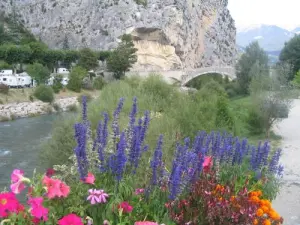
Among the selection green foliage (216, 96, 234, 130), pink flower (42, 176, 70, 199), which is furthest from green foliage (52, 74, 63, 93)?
pink flower (42, 176, 70, 199)

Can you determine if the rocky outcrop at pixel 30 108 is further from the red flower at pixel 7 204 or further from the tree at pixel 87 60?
the red flower at pixel 7 204

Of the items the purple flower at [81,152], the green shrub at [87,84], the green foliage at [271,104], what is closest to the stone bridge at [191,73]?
the green shrub at [87,84]

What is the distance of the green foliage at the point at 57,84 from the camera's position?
174 feet

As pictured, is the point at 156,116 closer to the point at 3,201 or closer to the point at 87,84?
the point at 3,201

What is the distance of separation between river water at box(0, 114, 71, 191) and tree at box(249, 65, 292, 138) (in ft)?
31.4

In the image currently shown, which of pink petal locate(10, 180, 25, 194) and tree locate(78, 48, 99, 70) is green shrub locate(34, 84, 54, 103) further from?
pink petal locate(10, 180, 25, 194)

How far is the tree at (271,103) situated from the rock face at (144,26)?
6229 centimetres

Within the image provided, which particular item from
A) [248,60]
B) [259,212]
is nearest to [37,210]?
[259,212]

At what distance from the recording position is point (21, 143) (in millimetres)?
26562

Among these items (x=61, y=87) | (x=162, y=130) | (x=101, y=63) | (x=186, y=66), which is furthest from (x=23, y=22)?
(x=162, y=130)

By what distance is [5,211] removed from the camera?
11.5 ft

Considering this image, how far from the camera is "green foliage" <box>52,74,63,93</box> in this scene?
53181mm

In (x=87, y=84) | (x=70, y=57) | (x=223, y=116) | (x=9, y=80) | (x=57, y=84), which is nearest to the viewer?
(x=223, y=116)

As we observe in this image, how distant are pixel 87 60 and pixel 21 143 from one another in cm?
4159
